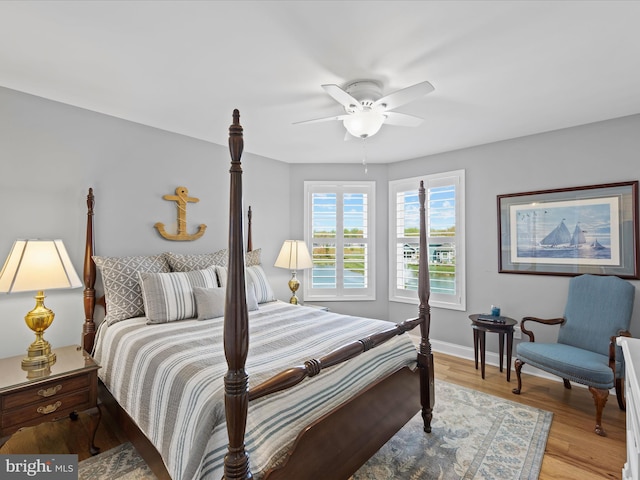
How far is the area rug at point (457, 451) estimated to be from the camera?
1.87 metres

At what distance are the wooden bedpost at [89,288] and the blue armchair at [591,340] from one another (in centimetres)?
362

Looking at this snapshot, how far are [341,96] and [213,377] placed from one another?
5.63 feet

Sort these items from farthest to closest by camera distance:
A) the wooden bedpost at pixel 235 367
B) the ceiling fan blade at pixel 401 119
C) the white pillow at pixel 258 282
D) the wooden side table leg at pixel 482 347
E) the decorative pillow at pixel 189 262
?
the wooden side table leg at pixel 482 347 < the white pillow at pixel 258 282 < the decorative pillow at pixel 189 262 < the ceiling fan blade at pixel 401 119 < the wooden bedpost at pixel 235 367

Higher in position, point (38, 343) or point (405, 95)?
point (405, 95)

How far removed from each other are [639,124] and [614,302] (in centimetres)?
156

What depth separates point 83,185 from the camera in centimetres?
260

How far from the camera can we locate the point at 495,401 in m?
2.71

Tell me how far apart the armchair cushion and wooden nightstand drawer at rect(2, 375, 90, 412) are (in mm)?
3363

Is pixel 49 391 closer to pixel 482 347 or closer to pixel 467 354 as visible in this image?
pixel 482 347

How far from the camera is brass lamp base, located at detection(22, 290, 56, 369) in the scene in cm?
198

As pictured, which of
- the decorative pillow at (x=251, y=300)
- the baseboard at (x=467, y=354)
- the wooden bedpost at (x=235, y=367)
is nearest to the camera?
the wooden bedpost at (x=235, y=367)

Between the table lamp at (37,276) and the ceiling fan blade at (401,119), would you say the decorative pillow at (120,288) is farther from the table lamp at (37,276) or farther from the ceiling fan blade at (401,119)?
the ceiling fan blade at (401,119)

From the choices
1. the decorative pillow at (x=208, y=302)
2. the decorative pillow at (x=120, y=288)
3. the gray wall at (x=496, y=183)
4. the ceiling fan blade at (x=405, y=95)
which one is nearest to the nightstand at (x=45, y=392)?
the decorative pillow at (x=120, y=288)

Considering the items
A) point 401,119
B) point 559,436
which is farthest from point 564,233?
point 401,119
